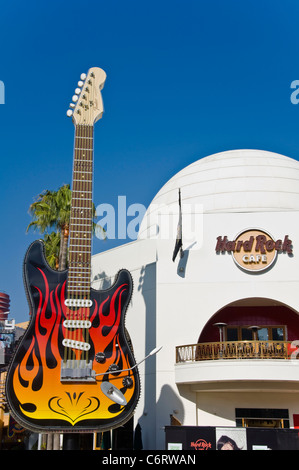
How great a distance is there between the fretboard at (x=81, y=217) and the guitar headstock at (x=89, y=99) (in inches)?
14.0

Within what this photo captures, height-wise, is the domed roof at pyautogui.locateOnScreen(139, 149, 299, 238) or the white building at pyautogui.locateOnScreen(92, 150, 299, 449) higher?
the domed roof at pyautogui.locateOnScreen(139, 149, 299, 238)

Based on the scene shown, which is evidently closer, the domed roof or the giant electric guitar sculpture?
the giant electric guitar sculpture

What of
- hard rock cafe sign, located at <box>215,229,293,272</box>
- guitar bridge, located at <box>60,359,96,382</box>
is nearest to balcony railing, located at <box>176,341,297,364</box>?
hard rock cafe sign, located at <box>215,229,293,272</box>

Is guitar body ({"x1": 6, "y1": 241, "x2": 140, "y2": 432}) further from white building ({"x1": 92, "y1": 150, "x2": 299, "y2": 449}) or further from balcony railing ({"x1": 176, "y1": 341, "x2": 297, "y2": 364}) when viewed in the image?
white building ({"x1": 92, "y1": 150, "x2": 299, "y2": 449})

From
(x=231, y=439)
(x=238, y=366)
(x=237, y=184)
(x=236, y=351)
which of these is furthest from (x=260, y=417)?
(x=237, y=184)

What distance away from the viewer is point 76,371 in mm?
12414

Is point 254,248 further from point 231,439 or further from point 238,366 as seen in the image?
point 231,439

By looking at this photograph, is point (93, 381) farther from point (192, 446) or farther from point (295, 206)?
point (295, 206)

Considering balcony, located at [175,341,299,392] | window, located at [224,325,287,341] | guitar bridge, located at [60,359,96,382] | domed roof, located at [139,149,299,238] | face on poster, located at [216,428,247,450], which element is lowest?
face on poster, located at [216,428,247,450]

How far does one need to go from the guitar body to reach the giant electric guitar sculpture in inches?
0.9

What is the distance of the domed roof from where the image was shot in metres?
23.4

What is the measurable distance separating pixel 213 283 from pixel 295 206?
7.24 meters
